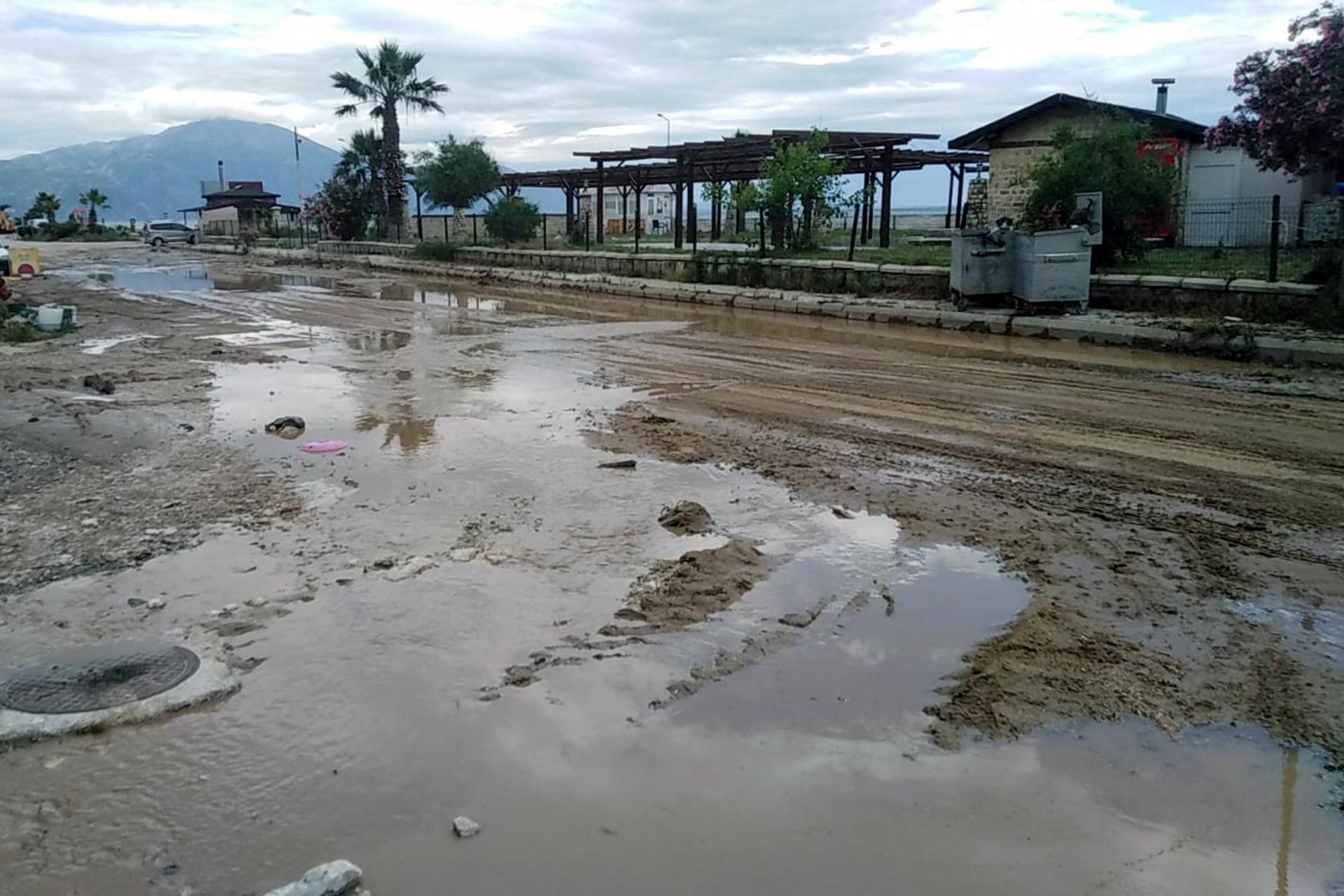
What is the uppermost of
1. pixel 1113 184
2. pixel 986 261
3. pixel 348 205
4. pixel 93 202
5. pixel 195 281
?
pixel 93 202

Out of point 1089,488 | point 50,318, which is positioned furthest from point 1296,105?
point 50,318

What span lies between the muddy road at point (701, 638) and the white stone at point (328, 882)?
0.12m

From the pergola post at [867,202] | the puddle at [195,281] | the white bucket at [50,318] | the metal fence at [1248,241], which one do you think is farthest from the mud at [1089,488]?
the puddle at [195,281]

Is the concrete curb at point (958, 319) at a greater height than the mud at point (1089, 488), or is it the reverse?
the concrete curb at point (958, 319)

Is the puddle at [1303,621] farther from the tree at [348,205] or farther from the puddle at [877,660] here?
the tree at [348,205]

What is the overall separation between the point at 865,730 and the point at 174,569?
3.99 m

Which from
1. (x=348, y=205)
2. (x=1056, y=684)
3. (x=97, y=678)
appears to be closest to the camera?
(x=1056, y=684)

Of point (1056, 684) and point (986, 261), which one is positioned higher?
point (986, 261)

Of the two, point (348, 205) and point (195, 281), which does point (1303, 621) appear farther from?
point (348, 205)

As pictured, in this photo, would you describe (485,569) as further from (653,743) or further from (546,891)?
(546,891)

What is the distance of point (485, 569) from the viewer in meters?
5.54

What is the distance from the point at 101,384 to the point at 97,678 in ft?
25.0

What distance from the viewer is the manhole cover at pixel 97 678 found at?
13.4 feet

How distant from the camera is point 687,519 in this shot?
6.20m
